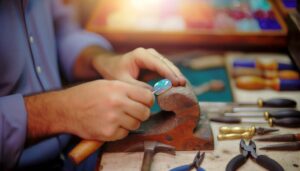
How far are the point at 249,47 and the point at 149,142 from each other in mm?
1225

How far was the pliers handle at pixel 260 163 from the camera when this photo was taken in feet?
3.92

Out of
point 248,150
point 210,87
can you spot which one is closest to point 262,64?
point 210,87

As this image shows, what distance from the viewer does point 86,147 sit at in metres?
1.20

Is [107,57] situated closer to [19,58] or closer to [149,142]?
[19,58]

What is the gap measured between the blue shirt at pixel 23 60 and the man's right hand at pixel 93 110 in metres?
0.06

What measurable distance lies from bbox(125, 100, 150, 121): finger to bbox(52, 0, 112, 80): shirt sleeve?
70 centimetres

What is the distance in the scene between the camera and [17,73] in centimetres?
143

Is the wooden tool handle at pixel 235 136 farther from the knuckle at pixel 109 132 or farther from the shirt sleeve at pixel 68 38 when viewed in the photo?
the shirt sleeve at pixel 68 38

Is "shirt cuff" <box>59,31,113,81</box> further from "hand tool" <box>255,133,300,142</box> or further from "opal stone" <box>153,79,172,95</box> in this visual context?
"hand tool" <box>255,133,300,142</box>

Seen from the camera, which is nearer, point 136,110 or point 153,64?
point 136,110

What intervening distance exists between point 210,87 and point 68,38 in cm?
78

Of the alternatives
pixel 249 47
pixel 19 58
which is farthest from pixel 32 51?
pixel 249 47

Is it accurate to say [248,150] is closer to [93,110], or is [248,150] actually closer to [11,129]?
[93,110]

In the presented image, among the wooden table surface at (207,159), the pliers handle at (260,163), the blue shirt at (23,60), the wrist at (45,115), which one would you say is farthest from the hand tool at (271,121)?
the blue shirt at (23,60)
